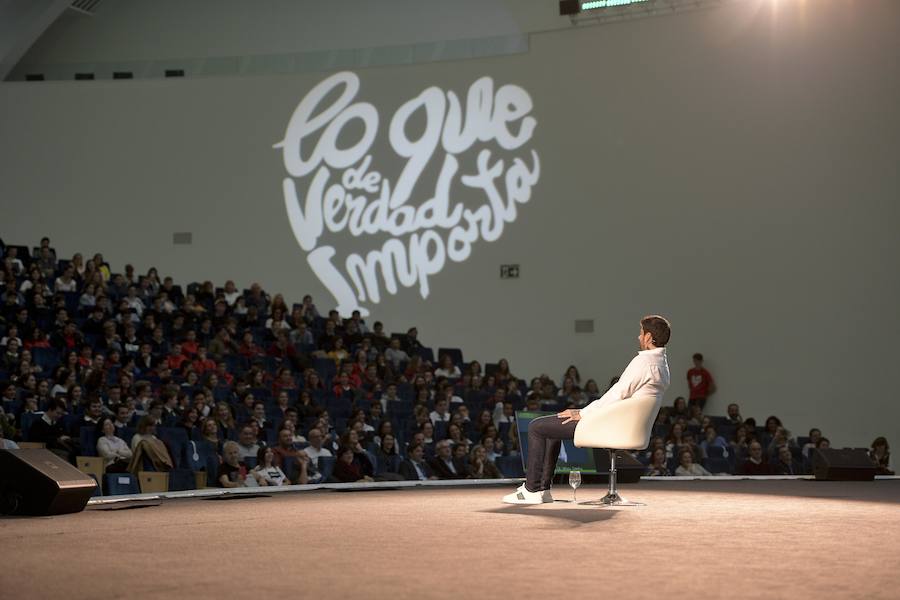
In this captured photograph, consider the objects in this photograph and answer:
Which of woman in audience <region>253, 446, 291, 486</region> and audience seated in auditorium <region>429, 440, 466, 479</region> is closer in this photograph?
woman in audience <region>253, 446, 291, 486</region>

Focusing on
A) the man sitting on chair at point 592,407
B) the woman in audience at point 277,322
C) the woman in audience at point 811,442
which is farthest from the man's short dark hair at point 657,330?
the woman in audience at point 277,322

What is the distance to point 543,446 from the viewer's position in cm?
531

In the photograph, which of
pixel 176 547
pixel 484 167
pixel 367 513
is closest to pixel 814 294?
pixel 484 167

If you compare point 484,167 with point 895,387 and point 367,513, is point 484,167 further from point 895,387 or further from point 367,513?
point 367,513

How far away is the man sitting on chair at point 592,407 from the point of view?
512 centimetres

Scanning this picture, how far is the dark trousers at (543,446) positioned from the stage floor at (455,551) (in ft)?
0.78

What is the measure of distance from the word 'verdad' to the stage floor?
34.3 ft

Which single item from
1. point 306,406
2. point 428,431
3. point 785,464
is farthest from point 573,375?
point 306,406

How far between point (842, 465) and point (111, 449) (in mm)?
4953

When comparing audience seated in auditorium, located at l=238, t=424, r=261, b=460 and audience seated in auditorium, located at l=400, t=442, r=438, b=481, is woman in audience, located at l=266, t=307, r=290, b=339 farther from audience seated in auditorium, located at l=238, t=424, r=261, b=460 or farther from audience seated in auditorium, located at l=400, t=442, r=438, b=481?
audience seated in auditorium, located at l=238, t=424, r=261, b=460

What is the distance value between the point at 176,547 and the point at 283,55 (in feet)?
46.1

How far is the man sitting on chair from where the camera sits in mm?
5117

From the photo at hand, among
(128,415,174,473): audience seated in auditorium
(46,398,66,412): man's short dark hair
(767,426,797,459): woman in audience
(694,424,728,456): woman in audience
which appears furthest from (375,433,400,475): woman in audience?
(767,426,797,459): woman in audience

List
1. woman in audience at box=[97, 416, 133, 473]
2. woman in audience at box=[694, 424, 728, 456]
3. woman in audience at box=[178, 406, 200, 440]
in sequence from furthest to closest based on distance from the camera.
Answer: woman in audience at box=[694, 424, 728, 456] < woman in audience at box=[178, 406, 200, 440] < woman in audience at box=[97, 416, 133, 473]
